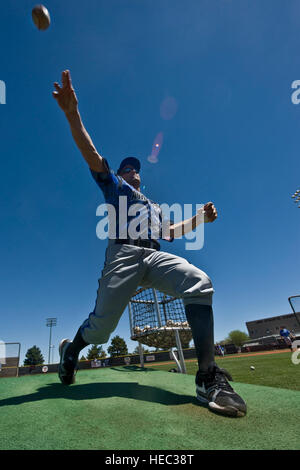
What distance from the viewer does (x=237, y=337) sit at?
7119cm

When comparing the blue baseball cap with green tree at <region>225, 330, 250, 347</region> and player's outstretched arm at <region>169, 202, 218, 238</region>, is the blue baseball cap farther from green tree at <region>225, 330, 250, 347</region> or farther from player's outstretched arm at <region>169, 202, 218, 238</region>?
green tree at <region>225, 330, 250, 347</region>

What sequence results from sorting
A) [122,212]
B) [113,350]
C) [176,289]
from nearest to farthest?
[176,289] < [122,212] < [113,350]

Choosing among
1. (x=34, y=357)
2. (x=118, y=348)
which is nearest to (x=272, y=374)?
(x=118, y=348)

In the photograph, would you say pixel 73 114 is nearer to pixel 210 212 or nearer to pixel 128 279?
pixel 128 279

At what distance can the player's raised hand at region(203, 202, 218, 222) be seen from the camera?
2.91m

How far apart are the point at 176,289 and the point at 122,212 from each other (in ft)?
3.23

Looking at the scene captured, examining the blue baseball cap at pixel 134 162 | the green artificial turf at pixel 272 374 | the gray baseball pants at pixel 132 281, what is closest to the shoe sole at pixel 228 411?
the gray baseball pants at pixel 132 281

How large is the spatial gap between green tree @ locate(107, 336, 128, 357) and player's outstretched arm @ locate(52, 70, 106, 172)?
69.6 metres

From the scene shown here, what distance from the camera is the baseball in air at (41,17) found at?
12.1ft

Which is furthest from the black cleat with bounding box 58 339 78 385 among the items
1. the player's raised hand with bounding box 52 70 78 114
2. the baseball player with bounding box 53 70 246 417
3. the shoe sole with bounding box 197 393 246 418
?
the player's raised hand with bounding box 52 70 78 114

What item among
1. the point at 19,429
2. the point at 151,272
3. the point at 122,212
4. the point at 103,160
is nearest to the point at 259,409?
the point at 151,272
